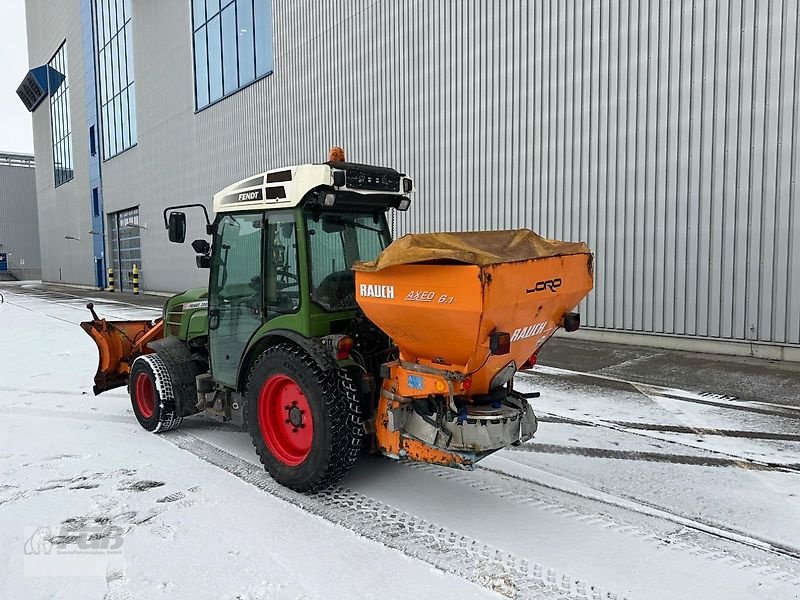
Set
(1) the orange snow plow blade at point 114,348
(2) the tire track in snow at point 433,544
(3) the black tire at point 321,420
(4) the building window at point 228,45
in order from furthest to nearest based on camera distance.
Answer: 1. (4) the building window at point 228,45
2. (1) the orange snow plow blade at point 114,348
3. (3) the black tire at point 321,420
4. (2) the tire track in snow at point 433,544

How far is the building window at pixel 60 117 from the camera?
128ft

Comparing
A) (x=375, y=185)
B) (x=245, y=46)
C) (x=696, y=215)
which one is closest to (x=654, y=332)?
(x=696, y=215)

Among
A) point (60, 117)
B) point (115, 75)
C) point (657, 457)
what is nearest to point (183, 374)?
point (657, 457)

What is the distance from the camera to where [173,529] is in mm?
3551

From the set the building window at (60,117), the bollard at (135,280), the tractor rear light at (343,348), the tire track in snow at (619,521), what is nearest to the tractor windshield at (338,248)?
the tractor rear light at (343,348)

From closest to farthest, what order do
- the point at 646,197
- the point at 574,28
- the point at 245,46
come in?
the point at 646,197, the point at 574,28, the point at 245,46

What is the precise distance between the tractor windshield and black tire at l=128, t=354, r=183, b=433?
6.43 feet

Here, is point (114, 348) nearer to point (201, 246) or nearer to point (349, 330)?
point (201, 246)

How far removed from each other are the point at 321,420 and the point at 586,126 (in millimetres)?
8102

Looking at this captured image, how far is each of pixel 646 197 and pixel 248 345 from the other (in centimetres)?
723

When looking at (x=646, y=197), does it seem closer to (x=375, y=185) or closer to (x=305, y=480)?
(x=375, y=185)

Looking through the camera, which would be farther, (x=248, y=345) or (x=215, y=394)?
(x=215, y=394)

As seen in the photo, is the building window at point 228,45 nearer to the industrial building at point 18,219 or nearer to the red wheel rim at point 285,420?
the red wheel rim at point 285,420

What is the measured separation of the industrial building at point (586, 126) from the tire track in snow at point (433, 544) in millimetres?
6694
